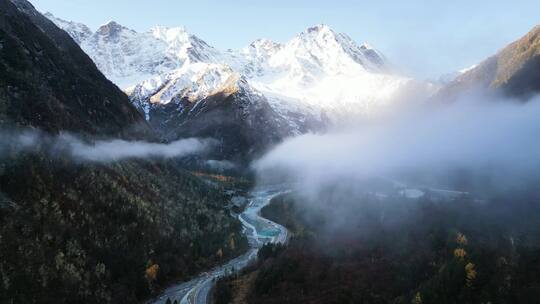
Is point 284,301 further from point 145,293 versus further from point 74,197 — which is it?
point 74,197

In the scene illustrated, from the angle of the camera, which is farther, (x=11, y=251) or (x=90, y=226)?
(x=90, y=226)

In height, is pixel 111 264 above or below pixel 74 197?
below

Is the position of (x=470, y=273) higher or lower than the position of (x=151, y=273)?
lower

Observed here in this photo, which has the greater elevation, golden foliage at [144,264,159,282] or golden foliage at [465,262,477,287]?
golden foliage at [144,264,159,282]

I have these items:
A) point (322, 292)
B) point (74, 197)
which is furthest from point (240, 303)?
point (74, 197)

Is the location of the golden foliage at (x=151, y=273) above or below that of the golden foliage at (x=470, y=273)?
above

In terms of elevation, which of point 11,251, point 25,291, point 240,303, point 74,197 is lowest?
point 240,303

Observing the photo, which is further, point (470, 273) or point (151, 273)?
point (151, 273)

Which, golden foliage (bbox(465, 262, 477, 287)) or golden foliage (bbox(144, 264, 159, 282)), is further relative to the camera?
golden foliage (bbox(144, 264, 159, 282))

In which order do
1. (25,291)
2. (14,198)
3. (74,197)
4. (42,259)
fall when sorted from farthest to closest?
(74,197) → (14,198) → (42,259) → (25,291)

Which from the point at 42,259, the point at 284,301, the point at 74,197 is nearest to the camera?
the point at 42,259

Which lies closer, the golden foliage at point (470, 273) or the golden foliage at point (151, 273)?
the golden foliage at point (470, 273)
